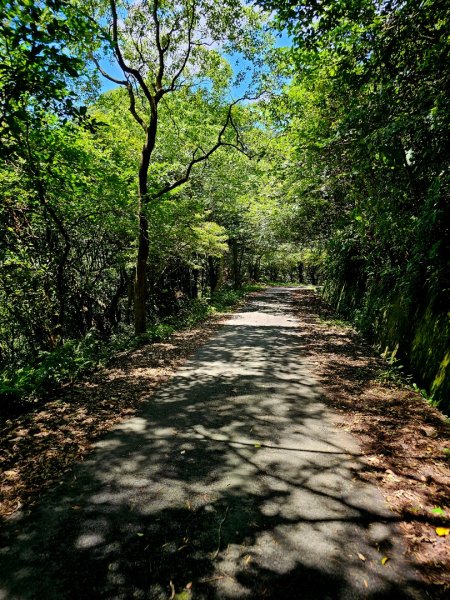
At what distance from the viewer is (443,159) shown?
17.6 feet

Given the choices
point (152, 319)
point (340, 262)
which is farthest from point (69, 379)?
point (340, 262)

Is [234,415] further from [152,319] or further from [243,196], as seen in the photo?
[243,196]

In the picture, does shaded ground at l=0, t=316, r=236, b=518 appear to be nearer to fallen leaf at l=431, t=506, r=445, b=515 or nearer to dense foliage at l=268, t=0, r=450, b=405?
fallen leaf at l=431, t=506, r=445, b=515

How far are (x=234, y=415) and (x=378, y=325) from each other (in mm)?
5803

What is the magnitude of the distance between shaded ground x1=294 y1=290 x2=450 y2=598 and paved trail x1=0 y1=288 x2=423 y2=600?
0.55ft

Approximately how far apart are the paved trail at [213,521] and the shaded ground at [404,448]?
6.6 inches

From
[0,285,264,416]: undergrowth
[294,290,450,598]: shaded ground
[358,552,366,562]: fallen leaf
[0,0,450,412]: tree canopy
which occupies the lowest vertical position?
[0,285,264,416]: undergrowth

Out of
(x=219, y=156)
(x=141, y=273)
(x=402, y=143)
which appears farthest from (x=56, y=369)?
A: (x=219, y=156)

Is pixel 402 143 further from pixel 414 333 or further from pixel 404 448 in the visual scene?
pixel 404 448

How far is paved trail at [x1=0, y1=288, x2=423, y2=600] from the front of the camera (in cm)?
223

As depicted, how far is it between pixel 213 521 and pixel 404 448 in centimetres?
247

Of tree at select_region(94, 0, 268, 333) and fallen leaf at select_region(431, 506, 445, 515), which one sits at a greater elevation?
tree at select_region(94, 0, 268, 333)

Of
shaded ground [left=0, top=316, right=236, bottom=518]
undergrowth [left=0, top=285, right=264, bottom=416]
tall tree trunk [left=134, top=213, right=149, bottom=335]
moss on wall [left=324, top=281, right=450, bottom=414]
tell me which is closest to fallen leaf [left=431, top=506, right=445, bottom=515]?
moss on wall [left=324, top=281, right=450, bottom=414]

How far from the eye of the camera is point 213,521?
9.09 ft
